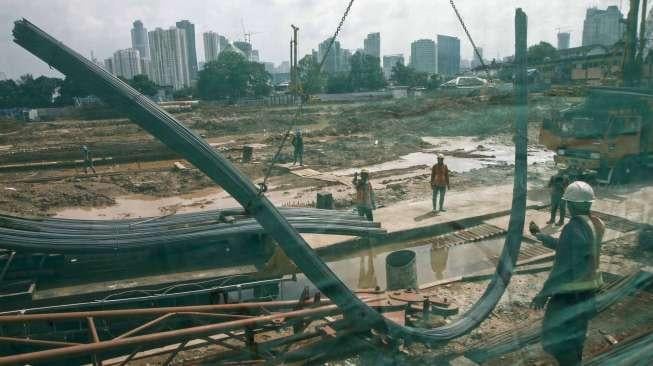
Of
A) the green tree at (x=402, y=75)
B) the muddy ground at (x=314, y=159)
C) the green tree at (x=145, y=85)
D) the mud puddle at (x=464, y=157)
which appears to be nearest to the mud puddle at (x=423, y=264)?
the muddy ground at (x=314, y=159)

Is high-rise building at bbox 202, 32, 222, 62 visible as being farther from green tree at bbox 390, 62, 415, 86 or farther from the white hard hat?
the white hard hat

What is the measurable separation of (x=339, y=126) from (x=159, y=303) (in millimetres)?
25843

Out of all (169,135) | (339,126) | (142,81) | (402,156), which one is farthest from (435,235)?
(142,81)

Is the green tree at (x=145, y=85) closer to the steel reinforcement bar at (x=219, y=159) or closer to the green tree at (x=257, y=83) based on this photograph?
the green tree at (x=257, y=83)

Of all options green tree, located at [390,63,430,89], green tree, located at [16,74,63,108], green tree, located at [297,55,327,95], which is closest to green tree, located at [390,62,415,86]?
green tree, located at [390,63,430,89]

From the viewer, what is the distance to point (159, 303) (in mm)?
Result: 6273

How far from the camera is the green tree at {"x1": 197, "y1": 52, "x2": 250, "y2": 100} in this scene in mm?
52281

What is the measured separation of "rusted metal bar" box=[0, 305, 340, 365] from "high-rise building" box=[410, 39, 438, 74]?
103 m

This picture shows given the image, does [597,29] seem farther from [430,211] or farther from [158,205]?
[158,205]

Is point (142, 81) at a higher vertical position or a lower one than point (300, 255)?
higher

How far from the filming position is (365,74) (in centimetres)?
5712

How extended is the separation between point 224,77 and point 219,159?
51.1 metres

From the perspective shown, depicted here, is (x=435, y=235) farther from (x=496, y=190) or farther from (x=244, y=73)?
(x=244, y=73)

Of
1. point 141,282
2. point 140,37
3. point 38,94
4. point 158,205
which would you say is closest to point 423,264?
point 141,282
